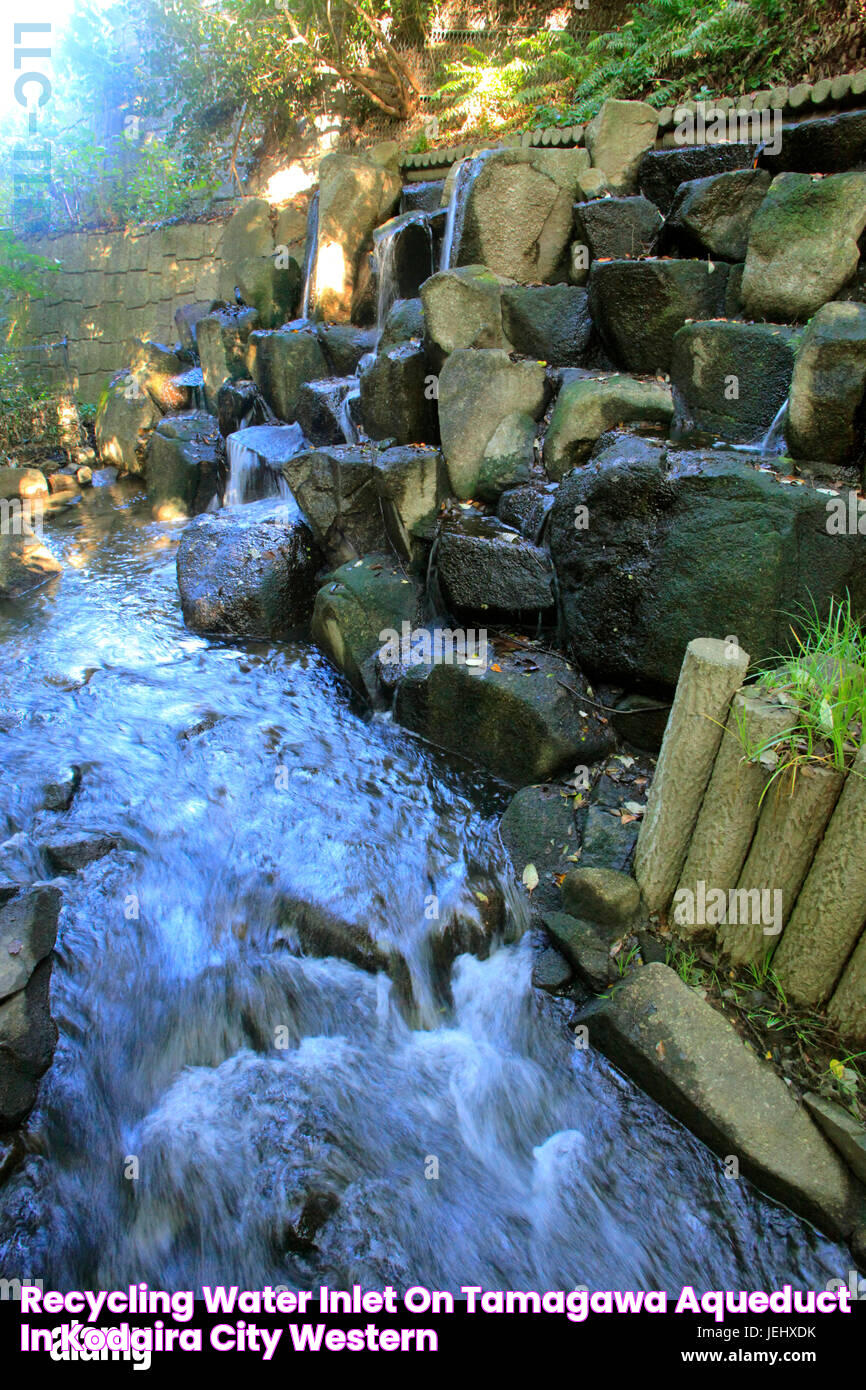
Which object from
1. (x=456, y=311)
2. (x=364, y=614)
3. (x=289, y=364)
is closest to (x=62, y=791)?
(x=364, y=614)

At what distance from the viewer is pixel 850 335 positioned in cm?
459

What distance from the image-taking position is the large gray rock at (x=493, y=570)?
549 cm

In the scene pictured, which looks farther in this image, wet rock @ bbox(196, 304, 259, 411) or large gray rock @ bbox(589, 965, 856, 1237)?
wet rock @ bbox(196, 304, 259, 411)

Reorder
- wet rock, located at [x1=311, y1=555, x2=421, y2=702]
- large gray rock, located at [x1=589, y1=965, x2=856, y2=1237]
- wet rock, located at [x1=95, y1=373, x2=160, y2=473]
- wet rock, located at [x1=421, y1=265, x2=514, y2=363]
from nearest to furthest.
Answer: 1. large gray rock, located at [x1=589, y1=965, x2=856, y2=1237]
2. wet rock, located at [x1=311, y1=555, x2=421, y2=702]
3. wet rock, located at [x1=421, y1=265, x2=514, y2=363]
4. wet rock, located at [x1=95, y1=373, x2=160, y2=473]

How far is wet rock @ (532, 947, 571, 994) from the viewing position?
12.6ft

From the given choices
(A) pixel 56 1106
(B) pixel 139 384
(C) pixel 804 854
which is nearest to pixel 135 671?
(A) pixel 56 1106

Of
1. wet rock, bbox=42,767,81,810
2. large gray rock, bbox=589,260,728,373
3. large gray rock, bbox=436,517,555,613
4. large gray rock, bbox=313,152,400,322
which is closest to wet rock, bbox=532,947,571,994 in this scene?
large gray rock, bbox=436,517,555,613

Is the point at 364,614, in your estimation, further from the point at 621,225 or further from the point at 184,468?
the point at 184,468

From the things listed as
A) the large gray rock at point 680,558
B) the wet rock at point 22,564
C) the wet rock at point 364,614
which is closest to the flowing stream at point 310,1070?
the wet rock at point 364,614

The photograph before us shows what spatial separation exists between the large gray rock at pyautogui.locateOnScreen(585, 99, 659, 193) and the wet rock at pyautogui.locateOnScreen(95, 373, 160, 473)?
8.05 m

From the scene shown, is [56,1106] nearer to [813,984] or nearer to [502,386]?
[813,984]

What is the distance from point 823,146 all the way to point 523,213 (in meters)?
2.70

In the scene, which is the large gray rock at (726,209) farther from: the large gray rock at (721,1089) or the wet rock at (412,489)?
the large gray rock at (721,1089)

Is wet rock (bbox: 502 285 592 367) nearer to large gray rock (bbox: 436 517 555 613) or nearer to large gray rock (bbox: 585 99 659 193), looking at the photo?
large gray rock (bbox: 585 99 659 193)
